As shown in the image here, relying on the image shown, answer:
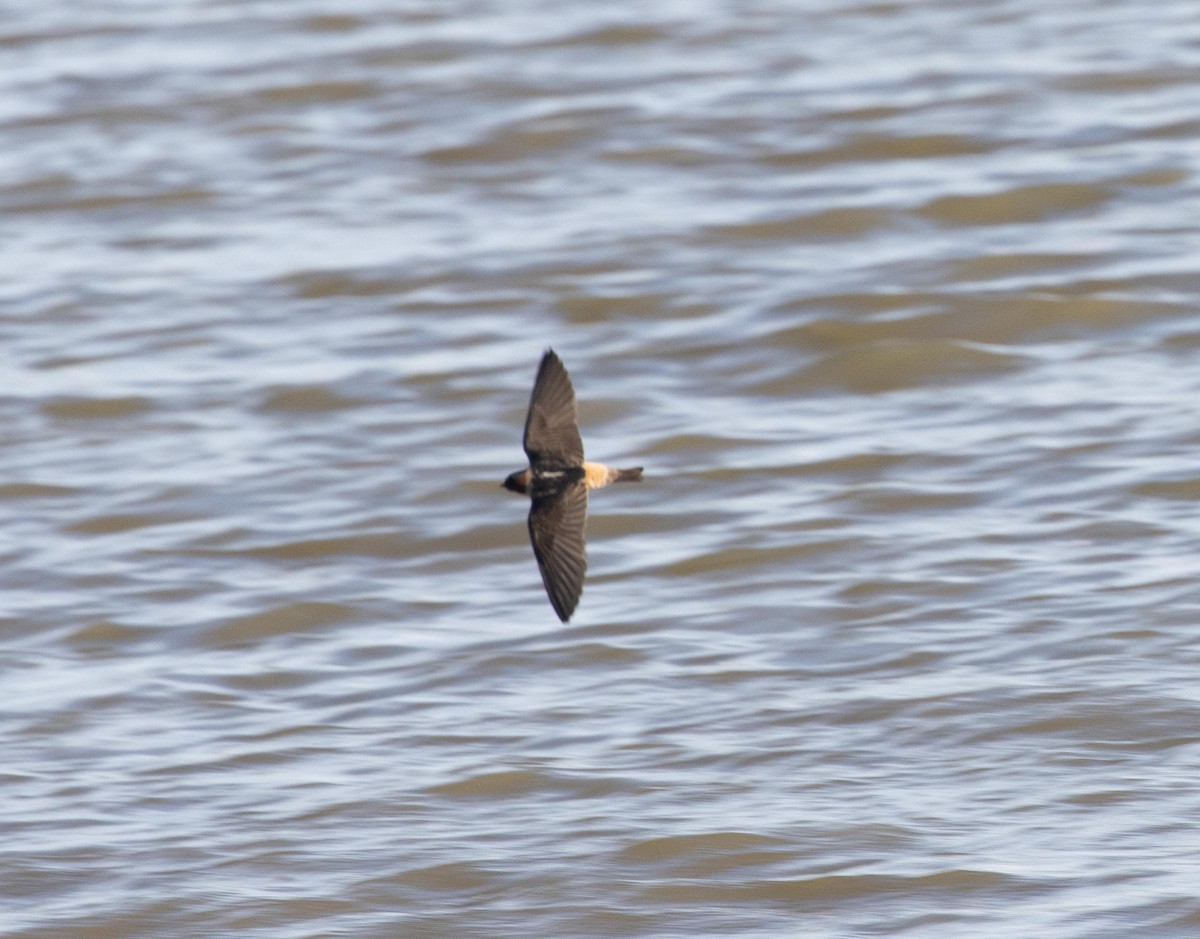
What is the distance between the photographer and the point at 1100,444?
290 inches

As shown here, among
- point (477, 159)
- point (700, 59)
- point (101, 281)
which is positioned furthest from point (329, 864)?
point (700, 59)

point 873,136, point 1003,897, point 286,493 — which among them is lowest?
point 1003,897

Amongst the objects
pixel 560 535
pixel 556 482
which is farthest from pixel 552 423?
pixel 560 535

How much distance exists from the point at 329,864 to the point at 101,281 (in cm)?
487

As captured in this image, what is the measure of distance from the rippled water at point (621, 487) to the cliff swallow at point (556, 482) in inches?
28.8

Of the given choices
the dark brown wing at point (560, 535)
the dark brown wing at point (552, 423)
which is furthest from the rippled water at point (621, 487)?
the dark brown wing at point (552, 423)

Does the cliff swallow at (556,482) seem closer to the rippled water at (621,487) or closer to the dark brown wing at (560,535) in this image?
the dark brown wing at (560,535)

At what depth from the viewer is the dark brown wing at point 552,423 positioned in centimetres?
486

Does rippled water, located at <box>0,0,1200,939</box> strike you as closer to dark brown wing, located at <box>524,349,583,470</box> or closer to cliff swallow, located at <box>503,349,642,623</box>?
cliff swallow, located at <box>503,349,642,623</box>

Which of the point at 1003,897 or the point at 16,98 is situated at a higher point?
the point at 16,98

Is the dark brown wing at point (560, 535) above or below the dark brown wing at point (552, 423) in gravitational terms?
below

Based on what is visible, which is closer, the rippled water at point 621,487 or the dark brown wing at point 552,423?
the dark brown wing at point 552,423

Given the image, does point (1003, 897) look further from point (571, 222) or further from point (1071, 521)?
point (571, 222)

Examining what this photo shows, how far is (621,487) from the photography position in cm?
762
